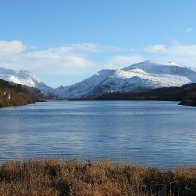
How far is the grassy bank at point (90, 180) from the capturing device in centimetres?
1495

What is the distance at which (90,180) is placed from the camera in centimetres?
1691

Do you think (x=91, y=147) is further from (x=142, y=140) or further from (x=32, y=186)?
(x=32, y=186)

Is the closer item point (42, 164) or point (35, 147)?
point (42, 164)

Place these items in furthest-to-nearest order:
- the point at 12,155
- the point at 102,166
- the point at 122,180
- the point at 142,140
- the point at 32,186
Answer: the point at 142,140, the point at 12,155, the point at 102,166, the point at 122,180, the point at 32,186

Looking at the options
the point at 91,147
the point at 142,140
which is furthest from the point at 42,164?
the point at 142,140

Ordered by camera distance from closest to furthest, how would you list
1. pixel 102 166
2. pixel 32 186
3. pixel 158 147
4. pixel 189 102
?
pixel 32 186 < pixel 102 166 < pixel 158 147 < pixel 189 102

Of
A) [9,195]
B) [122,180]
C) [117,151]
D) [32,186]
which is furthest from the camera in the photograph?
[117,151]

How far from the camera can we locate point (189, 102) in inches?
7057

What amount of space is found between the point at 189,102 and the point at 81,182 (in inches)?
6573

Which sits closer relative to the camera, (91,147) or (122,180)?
(122,180)

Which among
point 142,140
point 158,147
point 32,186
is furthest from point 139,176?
point 142,140

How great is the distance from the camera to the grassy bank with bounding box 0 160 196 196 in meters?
14.9

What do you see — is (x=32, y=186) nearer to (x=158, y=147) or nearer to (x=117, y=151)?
(x=117, y=151)

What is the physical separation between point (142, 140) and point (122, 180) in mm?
29358
